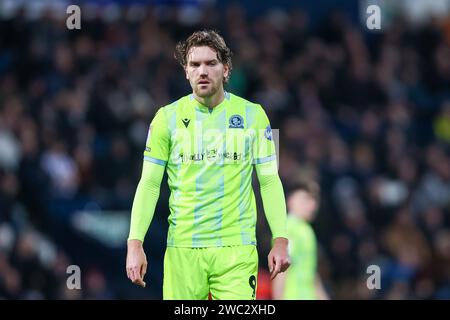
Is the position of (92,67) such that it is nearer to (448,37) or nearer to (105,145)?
(105,145)

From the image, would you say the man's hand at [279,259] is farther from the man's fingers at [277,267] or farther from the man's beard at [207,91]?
the man's beard at [207,91]

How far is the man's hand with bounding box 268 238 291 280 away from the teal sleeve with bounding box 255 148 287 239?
0.11 meters

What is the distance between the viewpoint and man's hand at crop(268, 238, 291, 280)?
21.5ft

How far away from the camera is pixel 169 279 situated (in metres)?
6.76

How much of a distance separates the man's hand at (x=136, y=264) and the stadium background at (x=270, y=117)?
4.70 metres

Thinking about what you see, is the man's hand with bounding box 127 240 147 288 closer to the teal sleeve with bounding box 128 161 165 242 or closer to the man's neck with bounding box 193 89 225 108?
the teal sleeve with bounding box 128 161 165 242

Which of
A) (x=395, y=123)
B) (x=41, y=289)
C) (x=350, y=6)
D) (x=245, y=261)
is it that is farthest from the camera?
(x=350, y=6)

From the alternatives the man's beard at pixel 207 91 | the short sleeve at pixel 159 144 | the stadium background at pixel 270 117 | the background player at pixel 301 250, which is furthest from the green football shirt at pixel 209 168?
the stadium background at pixel 270 117

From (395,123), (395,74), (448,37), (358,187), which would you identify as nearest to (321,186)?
(358,187)

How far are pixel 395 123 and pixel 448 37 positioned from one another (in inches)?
102

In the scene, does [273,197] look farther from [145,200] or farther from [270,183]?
[145,200]

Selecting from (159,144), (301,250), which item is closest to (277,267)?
(159,144)

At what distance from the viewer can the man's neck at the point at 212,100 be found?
22.4 feet

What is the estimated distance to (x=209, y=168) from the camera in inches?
266
